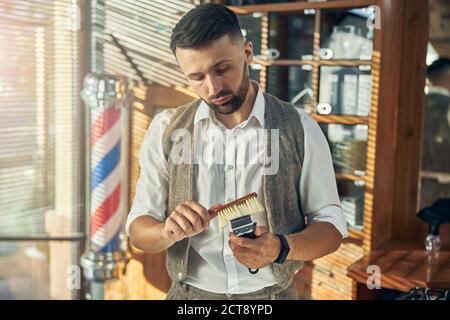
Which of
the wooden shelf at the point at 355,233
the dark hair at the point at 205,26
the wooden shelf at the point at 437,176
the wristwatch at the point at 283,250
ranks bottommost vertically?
the wooden shelf at the point at 355,233

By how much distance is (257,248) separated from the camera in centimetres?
115

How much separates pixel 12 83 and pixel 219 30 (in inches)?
19.2

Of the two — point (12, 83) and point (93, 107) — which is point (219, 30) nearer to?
point (93, 107)

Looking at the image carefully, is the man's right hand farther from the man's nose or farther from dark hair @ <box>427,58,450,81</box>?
dark hair @ <box>427,58,450,81</box>

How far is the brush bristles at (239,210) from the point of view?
1124 millimetres

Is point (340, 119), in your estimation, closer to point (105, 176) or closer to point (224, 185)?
point (224, 185)

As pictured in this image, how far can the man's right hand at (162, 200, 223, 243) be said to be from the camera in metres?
1.15

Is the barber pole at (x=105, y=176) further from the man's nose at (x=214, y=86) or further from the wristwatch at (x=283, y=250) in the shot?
the wristwatch at (x=283, y=250)

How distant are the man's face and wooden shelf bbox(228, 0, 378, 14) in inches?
7.4

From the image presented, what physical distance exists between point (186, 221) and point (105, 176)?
216 millimetres

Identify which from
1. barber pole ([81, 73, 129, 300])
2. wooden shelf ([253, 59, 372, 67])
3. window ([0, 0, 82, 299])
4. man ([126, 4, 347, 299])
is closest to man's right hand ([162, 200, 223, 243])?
man ([126, 4, 347, 299])

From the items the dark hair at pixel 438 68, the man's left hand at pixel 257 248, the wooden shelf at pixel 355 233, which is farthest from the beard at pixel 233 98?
the dark hair at pixel 438 68

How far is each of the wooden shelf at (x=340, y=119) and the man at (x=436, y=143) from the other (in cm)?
32

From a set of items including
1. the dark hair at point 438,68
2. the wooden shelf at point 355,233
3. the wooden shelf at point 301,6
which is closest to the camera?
the wooden shelf at point 301,6
